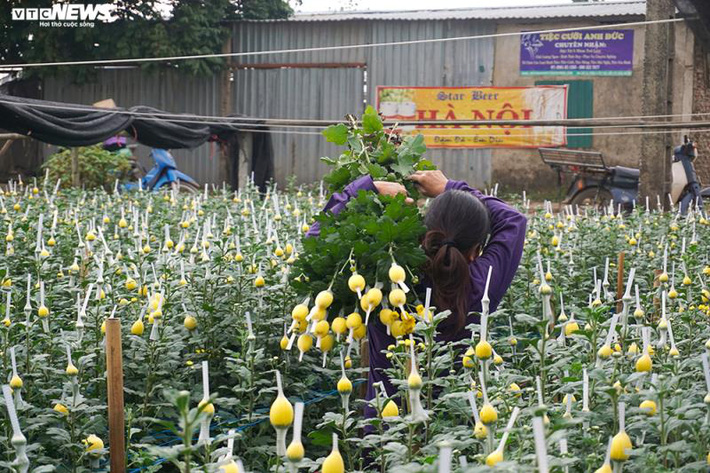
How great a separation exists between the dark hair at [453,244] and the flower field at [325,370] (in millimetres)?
93

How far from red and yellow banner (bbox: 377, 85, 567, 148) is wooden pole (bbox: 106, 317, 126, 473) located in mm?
12537

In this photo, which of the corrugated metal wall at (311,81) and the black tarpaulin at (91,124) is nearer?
the black tarpaulin at (91,124)

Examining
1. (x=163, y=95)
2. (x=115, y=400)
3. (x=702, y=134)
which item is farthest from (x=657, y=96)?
(x=163, y=95)

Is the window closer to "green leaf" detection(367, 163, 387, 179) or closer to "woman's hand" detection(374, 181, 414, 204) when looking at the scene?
"green leaf" detection(367, 163, 387, 179)

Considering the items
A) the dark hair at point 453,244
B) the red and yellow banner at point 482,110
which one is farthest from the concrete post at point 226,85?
the dark hair at point 453,244

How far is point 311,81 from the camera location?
16.3 meters

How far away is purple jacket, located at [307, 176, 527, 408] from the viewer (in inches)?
111

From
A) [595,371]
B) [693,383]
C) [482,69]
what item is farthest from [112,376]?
[482,69]

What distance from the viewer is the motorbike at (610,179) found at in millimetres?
11023

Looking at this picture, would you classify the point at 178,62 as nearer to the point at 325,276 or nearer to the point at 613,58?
the point at 613,58

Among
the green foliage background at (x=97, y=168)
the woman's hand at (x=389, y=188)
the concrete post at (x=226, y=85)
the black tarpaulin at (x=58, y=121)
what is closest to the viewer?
the woman's hand at (x=389, y=188)

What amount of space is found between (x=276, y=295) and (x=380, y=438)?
167 centimetres

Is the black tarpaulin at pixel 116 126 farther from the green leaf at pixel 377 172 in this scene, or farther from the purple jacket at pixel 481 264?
the purple jacket at pixel 481 264

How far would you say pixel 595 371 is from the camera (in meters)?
2.06
